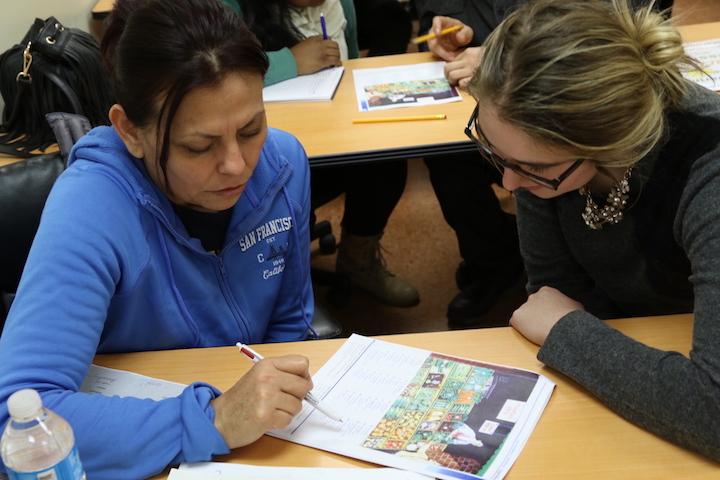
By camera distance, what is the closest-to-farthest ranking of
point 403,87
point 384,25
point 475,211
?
point 403,87, point 475,211, point 384,25

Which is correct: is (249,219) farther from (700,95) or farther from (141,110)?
(700,95)

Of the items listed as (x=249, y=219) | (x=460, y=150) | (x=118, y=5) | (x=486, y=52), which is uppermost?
(x=118, y=5)

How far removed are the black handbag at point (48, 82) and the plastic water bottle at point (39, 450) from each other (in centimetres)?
121

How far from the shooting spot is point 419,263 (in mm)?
2914

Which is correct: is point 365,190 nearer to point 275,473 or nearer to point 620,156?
point 620,156

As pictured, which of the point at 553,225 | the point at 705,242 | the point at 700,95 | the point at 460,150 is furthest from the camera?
the point at 460,150

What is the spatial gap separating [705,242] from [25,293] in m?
0.92

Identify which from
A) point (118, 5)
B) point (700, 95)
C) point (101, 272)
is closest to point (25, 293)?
point (101, 272)

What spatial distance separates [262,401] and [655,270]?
719 mm

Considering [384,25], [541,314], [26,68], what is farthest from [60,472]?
[384,25]

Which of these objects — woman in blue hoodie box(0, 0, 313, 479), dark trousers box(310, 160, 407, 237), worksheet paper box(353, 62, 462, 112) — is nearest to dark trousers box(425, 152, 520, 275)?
dark trousers box(310, 160, 407, 237)

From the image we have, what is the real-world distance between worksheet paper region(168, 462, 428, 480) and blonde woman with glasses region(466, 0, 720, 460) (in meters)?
0.31

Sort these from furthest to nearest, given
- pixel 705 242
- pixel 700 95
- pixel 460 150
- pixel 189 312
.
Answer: pixel 460 150
pixel 189 312
pixel 700 95
pixel 705 242

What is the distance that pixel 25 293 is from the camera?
1049 millimetres
